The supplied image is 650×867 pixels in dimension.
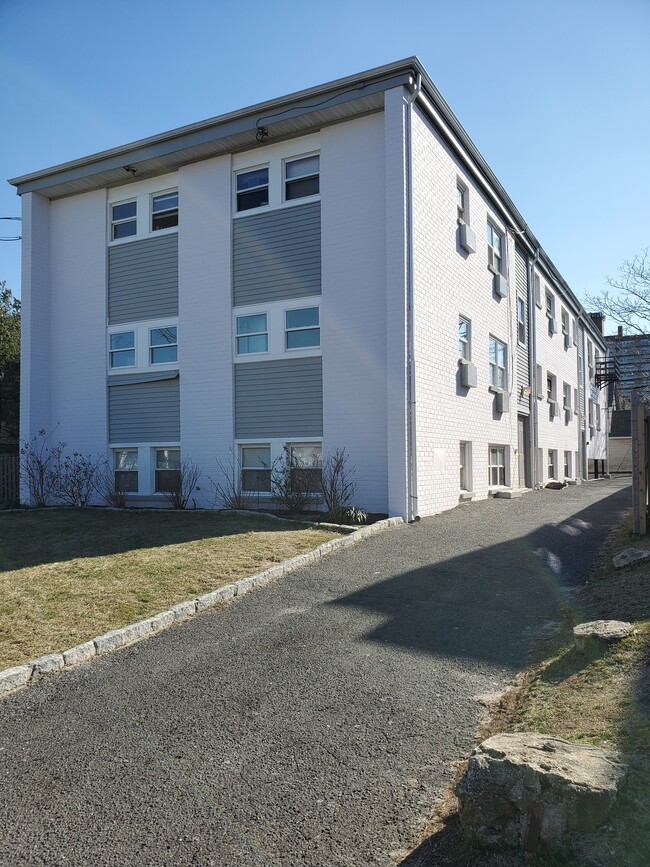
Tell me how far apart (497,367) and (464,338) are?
3.10m

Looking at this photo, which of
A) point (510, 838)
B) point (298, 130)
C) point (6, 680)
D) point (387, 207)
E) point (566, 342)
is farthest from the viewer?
point (566, 342)

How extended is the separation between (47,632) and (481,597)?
4.43 m

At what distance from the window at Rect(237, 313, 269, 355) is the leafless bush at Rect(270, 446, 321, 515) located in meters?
2.55

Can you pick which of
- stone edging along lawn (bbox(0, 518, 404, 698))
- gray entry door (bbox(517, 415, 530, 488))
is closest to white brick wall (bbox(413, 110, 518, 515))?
gray entry door (bbox(517, 415, 530, 488))

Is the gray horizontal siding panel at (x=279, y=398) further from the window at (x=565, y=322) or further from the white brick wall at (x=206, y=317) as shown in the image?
the window at (x=565, y=322)

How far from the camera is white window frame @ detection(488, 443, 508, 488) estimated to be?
61.2 ft

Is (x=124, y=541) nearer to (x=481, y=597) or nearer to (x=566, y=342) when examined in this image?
(x=481, y=597)

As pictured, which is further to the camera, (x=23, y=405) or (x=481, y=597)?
(x=23, y=405)

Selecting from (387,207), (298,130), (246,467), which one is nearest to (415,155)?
(387,207)

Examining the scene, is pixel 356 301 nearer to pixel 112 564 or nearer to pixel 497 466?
pixel 112 564

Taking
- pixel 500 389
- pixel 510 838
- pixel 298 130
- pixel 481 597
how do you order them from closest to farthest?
pixel 510 838 < pixel 481 597 < pixel 298 130 < pixel 500 389

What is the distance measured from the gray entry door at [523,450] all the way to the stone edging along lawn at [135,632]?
14239 mm

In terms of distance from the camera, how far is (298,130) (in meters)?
14.5

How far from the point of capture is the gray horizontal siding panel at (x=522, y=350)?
21453 mm
